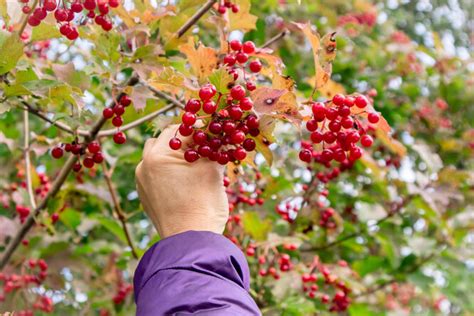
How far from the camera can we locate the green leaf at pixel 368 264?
2896mm

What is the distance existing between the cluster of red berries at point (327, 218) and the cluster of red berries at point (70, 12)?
1213 millimetres

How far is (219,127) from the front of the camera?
4.14ft

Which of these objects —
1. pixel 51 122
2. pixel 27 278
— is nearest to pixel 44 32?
pixel 51 122

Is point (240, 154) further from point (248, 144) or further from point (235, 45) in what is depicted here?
point (235, 45)

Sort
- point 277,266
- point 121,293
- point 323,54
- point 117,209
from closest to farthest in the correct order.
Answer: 1. point 323,54
2. point 117,209
3. point 277,266
4. point 121,293

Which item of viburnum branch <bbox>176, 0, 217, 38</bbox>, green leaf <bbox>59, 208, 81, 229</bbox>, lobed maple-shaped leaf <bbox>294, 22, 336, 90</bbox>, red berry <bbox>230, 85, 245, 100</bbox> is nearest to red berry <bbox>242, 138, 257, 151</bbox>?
red berry <bbox>230, 85, 245, 100</bbox>

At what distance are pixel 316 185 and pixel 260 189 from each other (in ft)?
1.00

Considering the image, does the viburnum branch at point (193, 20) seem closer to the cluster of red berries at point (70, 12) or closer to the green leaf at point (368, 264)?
the cluster of red berries at point (70, 12)

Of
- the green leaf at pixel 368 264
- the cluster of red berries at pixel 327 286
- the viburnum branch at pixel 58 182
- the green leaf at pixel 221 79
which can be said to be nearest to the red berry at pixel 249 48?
the green leaf at pixel 221 79

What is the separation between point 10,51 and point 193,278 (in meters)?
0.69

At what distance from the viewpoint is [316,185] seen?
8.36 feet

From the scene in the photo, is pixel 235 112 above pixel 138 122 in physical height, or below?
above

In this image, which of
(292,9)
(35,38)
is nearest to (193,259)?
(35,38)

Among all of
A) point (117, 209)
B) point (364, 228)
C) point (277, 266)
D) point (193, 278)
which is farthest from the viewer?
point (364, 228)
